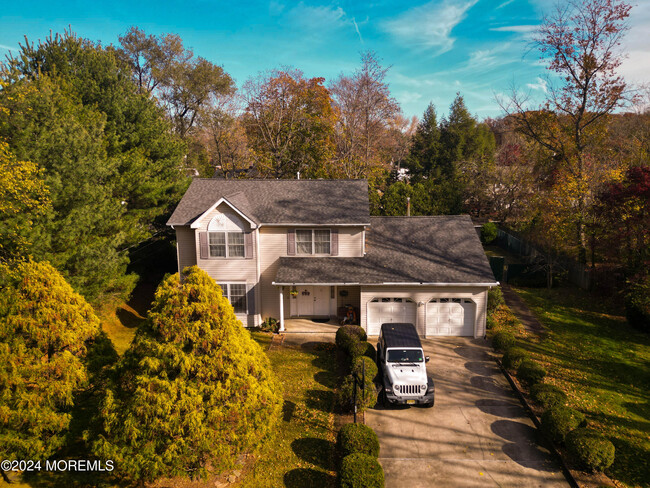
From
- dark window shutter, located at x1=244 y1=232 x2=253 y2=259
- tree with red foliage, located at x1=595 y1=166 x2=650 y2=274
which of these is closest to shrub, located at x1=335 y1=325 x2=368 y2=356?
dark window shutter, located at x1=244 y1=232 x2=253 y2=259

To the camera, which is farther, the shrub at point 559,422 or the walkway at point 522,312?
the walkway at point 522,312

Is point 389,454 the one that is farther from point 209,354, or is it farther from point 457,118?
point 457,118

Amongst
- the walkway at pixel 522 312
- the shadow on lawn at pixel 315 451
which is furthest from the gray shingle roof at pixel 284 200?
the shadow on lawn at pixel 315 451

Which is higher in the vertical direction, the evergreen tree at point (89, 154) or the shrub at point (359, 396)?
the evergreen tree at point (89, 154)

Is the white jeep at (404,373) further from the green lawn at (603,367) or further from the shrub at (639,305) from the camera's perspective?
the shrub at (639,305)

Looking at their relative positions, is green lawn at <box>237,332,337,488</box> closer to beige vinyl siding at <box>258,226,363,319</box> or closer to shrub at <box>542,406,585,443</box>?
beige vinyl siding at <box>258,226,363,319</box>

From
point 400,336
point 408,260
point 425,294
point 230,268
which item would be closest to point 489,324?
point 425,294
